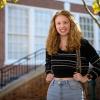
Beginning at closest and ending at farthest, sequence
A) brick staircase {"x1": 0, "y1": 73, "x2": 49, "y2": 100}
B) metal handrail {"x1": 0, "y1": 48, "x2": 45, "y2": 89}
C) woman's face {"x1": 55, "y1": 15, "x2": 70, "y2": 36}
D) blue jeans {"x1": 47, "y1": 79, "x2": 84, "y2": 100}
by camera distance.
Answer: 1. blue jeans {"x1": 47, "y1": 79, "x2": 84, "y2": 100}
2. woman's face {"x1": 55, "y1": 15, "x2": 70, "y2": 36}
3. brick staircase {"x1": 0, "y1": 73, "x2": 49, "y2": 100}
4. metal handrail {"x1": 0, "y1": 48, "x2": 45, "y2": 89}

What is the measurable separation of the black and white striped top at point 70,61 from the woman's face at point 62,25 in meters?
0.21

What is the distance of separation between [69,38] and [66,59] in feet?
0.77

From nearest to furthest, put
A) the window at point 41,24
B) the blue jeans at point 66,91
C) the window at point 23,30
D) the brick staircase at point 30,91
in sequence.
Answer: the blue jeans at point 66,91
the brick staircase at point 30,91
the window at point 23,30
the window at point 41,24

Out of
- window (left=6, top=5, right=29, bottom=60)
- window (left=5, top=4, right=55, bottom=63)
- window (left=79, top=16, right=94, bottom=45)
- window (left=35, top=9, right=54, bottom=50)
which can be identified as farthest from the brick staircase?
window (left=79, top=16, right=94, bottom=45)

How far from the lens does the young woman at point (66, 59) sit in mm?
4473

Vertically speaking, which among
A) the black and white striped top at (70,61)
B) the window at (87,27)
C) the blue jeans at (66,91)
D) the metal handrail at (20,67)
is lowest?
the metal handrail at (20,67)

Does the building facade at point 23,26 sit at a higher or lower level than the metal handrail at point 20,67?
higher

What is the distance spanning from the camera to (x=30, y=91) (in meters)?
15.0

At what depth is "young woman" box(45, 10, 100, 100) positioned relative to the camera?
4.47 meters

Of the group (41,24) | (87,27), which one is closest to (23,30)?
(41,24)

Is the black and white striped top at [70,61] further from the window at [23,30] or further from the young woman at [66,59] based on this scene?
the window at [23,30]

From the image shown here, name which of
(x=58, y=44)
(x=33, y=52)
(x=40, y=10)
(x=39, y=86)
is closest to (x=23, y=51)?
(x=33, y=52)

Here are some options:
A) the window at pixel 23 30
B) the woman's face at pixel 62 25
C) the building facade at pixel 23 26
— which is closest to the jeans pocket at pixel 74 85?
the woman's face at pixel 62 25

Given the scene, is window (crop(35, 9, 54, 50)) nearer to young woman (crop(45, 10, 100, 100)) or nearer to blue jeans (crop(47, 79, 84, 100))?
young woman (crop(45, 10, 100, 100))
